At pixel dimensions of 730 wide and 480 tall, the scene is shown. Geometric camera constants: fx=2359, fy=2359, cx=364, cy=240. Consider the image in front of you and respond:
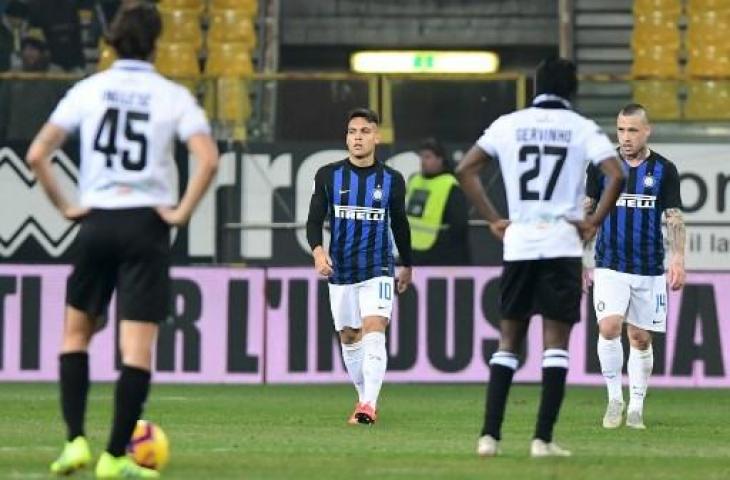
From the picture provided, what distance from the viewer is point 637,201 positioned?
15000mm

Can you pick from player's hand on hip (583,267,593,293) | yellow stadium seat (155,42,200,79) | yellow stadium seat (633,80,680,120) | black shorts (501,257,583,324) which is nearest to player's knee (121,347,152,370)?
black shorts (501,257,583,324)

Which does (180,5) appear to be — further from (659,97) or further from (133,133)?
(133,133)

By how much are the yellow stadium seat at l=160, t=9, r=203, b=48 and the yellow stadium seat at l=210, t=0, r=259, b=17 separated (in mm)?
377

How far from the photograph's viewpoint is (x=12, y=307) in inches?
802

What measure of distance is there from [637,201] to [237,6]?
1251 cm

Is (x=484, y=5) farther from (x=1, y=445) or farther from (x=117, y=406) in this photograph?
(x=117, y=406)

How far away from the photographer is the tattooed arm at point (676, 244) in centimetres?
1459

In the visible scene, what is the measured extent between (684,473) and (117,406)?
271cm

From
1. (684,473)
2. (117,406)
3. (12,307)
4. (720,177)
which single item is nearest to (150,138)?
(117,406)

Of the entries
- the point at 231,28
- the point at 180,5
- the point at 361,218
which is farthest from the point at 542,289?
the point at 180,5

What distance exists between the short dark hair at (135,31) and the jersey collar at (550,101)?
223cm

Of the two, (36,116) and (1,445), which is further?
(36,116)

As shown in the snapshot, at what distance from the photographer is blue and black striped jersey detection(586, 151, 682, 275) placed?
1487 centimetres

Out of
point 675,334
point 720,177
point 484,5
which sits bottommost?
point 675,334
